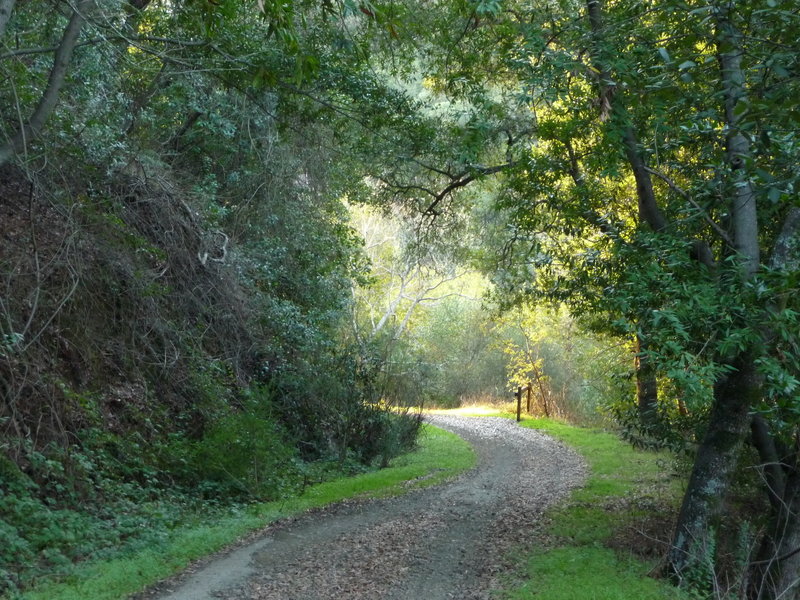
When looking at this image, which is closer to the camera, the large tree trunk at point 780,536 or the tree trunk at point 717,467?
the large tree trunk at point 780,536

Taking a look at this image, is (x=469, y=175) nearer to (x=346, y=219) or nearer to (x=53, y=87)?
(x=346, y=219)

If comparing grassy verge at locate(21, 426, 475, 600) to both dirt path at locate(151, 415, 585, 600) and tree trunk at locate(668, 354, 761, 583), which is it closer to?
dirt path at locate(151, 415, 585, 600)

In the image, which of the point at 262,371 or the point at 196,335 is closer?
the point at 196,335

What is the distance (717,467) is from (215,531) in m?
5.89

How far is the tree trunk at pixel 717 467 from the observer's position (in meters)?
8.59

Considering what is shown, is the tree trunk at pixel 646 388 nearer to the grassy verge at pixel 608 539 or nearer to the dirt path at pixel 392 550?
the grassy verge at pixel 608 539

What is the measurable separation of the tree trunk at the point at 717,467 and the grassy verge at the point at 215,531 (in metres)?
5.22

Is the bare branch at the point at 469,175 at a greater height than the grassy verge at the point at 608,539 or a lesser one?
greater

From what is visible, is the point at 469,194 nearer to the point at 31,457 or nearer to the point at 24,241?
the point at 24,241

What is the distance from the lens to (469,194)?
1877 cm

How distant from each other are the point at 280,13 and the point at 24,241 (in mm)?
6040

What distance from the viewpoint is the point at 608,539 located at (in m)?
10.2

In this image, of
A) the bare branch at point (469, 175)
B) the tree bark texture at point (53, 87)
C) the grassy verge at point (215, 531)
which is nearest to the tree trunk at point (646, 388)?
the bare branch at point (469, 175)

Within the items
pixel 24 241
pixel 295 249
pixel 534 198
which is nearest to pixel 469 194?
pixel 295 249
